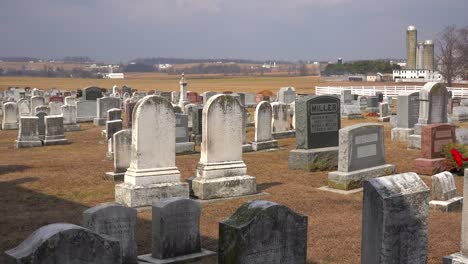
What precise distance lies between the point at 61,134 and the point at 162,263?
14.8 metres

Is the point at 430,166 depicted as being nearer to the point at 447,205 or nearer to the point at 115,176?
the point at 447,205

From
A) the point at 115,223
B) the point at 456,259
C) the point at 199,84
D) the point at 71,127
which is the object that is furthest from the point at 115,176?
the point at 199,84

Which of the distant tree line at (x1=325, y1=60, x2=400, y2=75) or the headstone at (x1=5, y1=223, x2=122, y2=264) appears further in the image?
the distant tree line at (x1=325, y1=60, x2=400, y2=75)

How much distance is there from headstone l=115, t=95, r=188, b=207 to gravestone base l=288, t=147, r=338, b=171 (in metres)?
4.57

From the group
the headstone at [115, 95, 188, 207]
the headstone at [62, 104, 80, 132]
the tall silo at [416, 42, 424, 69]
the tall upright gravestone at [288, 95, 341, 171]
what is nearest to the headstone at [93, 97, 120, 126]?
the headstone at [62, 104, 80, 132]

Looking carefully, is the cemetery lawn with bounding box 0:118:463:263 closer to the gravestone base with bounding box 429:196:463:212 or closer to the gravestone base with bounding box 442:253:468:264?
the gravestone base with bounding box 429:196:463:212

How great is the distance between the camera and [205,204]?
36.7 feet

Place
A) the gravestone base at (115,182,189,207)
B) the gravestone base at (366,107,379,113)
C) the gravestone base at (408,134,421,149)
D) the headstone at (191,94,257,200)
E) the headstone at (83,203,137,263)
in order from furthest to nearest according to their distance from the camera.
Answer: the gravestone base at (366,107,379,113)
the gravestone base at (408,134,421,149)
the headstone at (191,94,257,200)
the gravestone base at (115,182,189,207)
the headstone at (83,203,137,263)

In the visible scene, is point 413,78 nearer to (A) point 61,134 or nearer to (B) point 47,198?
(A) point 61,134

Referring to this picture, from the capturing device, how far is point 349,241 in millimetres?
8734

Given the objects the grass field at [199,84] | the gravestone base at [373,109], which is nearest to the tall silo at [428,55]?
the grass field at [199,84]

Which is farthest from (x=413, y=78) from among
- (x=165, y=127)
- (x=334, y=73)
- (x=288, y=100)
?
(x=165, y=127)

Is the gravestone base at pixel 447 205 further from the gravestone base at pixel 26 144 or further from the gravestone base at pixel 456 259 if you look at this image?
the gravestone base at pixel 26 144

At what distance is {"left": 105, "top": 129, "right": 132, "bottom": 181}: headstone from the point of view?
1348 centimetres
